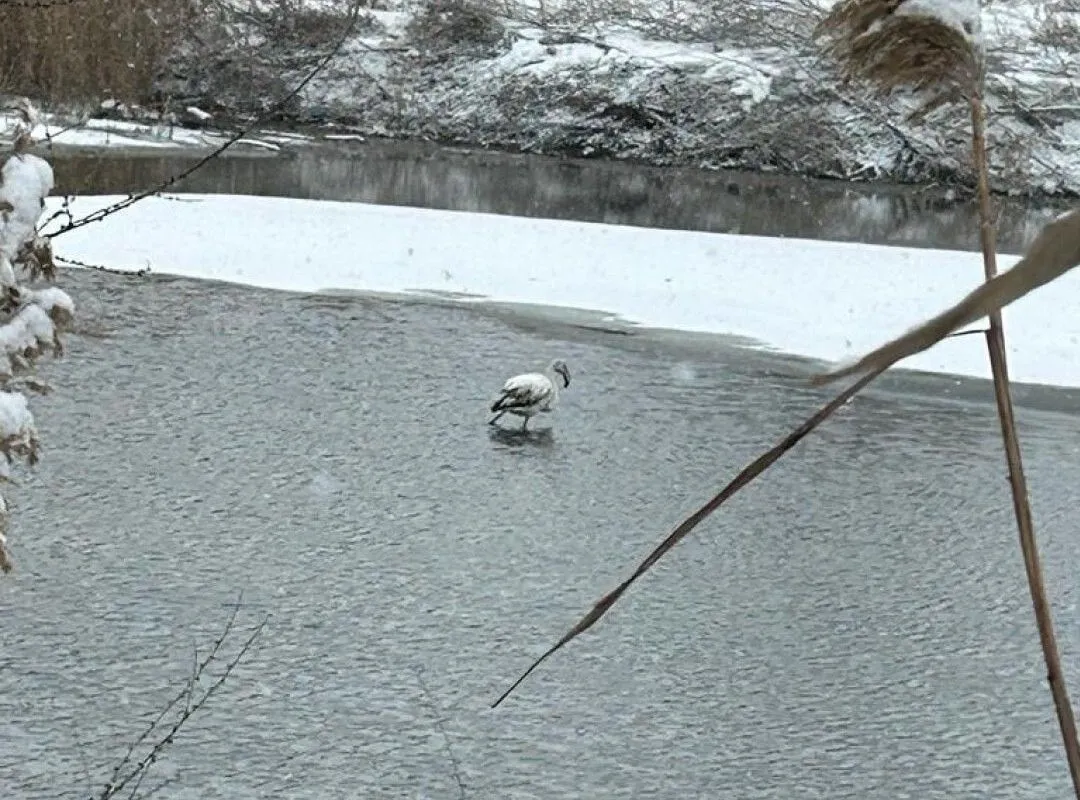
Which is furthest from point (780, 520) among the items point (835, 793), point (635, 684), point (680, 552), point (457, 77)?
point (457, 77)

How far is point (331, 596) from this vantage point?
783 cm

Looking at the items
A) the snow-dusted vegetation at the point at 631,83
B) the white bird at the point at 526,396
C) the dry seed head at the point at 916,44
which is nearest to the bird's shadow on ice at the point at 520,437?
the white bird at the point at 526,396

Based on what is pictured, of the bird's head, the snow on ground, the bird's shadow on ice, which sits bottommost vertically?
the bird's shadow on ice

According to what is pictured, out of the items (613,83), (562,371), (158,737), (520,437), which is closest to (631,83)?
(613,83)

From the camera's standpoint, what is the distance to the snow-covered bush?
2.74 m

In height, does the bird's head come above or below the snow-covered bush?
below

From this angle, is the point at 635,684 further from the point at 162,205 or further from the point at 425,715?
the point at 162,205

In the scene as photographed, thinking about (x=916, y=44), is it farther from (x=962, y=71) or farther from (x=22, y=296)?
(x=22, y=296)

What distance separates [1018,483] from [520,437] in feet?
33.1

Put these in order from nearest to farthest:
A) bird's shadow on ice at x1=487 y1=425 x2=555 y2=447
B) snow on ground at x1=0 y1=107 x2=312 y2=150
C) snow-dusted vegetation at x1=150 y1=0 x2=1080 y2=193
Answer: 1. bird's shadow on ice at x1=487 y1=425 x2=555 y2=447
2. snow on ground at x1=0 y1=107 x2=312 y2=150
3. snow-dusted vegetation at x1=150 y1=0 x2=1080 y2=193

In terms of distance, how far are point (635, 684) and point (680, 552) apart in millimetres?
1924

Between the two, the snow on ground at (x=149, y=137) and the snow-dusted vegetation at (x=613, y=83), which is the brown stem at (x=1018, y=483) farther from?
the snow-dusted vegetation at (x=613, y=83)

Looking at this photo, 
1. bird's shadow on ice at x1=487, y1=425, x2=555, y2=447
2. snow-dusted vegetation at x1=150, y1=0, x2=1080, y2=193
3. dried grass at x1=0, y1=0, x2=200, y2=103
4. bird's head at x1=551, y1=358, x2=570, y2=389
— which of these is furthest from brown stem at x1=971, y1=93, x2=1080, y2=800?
snow-dusted vegetation at x1=150, y1=0, x2=1080, y2=193

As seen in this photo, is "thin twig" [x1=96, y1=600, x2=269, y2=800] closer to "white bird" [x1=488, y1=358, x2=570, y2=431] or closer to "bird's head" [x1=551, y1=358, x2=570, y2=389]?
"white bird" [x1=488, y1=358, x2=570, y2=431]
